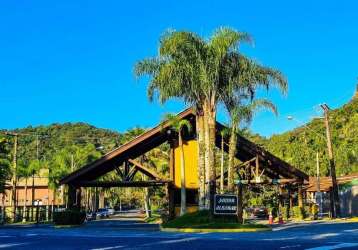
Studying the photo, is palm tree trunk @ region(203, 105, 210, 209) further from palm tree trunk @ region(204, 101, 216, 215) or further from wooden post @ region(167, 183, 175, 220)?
wooden post @ region(167, 183, 175, 220)

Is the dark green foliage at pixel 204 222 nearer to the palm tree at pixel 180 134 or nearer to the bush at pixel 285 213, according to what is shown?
the palm tree at pixel 180 134

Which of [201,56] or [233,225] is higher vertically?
[201,56]

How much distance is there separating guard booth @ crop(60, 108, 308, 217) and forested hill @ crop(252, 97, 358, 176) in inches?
1402

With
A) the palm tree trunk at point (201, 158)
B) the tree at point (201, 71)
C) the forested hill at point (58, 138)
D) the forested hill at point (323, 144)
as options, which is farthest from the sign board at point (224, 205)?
the forested hill at point (58, 138)

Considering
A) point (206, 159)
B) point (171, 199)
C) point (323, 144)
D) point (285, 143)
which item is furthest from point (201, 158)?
point (285, 143)

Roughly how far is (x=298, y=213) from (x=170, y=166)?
35.7 ft

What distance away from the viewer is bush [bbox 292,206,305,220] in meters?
43.2

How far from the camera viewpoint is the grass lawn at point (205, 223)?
2756 cm

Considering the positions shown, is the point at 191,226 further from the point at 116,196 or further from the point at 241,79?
the point at 116,196

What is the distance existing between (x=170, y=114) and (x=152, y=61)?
5.28m

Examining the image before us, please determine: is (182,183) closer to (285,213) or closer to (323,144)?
(285,213)

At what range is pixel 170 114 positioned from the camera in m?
38.5

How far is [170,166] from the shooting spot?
42125 mm

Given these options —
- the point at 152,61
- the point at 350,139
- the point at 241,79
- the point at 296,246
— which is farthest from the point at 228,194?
the point at 350,139
